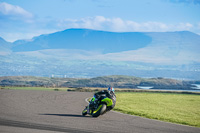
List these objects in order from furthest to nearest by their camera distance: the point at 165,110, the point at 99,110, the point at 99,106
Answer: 1. the point at 165,110
2. the point at 99,106
3. the point at 99,110

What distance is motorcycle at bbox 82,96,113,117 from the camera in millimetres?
20236

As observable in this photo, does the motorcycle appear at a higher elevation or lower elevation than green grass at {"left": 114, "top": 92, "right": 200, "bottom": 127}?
higher

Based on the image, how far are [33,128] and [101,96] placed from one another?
5882mm

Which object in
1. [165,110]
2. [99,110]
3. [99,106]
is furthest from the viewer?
[165,110]

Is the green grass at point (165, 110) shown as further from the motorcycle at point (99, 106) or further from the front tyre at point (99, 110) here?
the front tyre at point (99, 110)

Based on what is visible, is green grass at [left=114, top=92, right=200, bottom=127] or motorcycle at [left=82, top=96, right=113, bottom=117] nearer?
motorcycle at [left=82, top=96, right=113, bottom=117]

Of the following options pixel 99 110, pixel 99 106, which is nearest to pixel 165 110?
pixel 99 106

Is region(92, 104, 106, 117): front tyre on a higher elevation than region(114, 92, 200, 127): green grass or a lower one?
higher

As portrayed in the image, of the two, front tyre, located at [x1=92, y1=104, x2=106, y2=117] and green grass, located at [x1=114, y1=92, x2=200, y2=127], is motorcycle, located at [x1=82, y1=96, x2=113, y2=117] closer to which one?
front tyre, located at [x1=92, y1=104, x2=106, y2=117]

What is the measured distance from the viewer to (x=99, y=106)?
20.4m

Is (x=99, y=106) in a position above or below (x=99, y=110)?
above

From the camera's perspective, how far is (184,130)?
16938 mm

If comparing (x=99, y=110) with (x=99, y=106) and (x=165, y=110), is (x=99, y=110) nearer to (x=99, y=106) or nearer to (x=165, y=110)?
(x=99, y=106)

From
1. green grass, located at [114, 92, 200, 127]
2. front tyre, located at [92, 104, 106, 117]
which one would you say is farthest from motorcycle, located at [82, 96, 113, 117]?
green grass, located at [114, 92, 200, 127]
